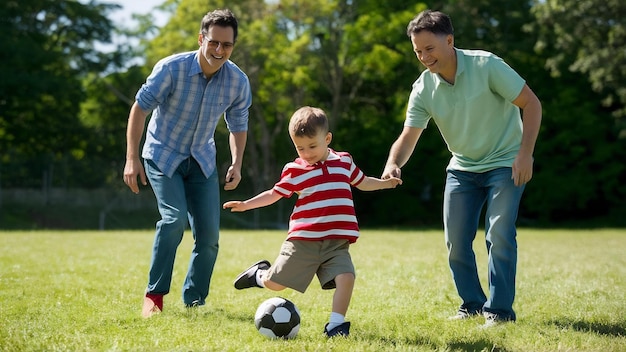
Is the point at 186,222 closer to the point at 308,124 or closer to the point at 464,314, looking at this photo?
the point at 308,124

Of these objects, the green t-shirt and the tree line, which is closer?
the green t-shirt

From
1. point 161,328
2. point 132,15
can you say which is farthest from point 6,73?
point 161,328

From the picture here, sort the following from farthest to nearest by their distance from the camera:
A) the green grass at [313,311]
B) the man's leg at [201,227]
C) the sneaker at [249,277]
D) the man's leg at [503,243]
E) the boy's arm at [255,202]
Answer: the man's leg at [201,227] → the sneaker at [249,277] → the man's leg at [503,243] → the boy's arm at [255,202] → the green grass at [313,311]

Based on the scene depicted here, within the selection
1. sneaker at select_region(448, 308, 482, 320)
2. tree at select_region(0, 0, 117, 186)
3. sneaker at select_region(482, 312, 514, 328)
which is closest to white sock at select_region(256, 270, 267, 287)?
sneaker at select_region(448, 308, 482, 320)

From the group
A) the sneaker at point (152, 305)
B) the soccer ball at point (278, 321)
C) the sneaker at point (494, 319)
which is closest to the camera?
the soccer ball at point (278, 321)

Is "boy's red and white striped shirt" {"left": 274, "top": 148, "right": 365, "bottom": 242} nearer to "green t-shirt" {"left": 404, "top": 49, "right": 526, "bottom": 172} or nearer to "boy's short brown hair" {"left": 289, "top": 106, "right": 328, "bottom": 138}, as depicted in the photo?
"boy's short brown hair" {"left": 289, "top": 106, "right": 328, "bottom": 138}

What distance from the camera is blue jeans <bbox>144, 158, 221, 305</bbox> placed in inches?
231

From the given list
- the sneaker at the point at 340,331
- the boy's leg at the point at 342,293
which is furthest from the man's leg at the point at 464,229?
the sneaker at the point at 340,331

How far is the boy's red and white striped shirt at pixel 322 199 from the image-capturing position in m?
5.12

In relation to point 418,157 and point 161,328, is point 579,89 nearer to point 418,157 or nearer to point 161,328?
point 418,157

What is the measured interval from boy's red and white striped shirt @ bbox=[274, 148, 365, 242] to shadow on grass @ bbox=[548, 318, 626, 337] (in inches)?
70.9

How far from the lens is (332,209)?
511 cm

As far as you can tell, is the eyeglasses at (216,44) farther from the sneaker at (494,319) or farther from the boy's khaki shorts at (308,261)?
the sneaker at (494,319)

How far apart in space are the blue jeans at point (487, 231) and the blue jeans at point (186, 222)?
2004mm
